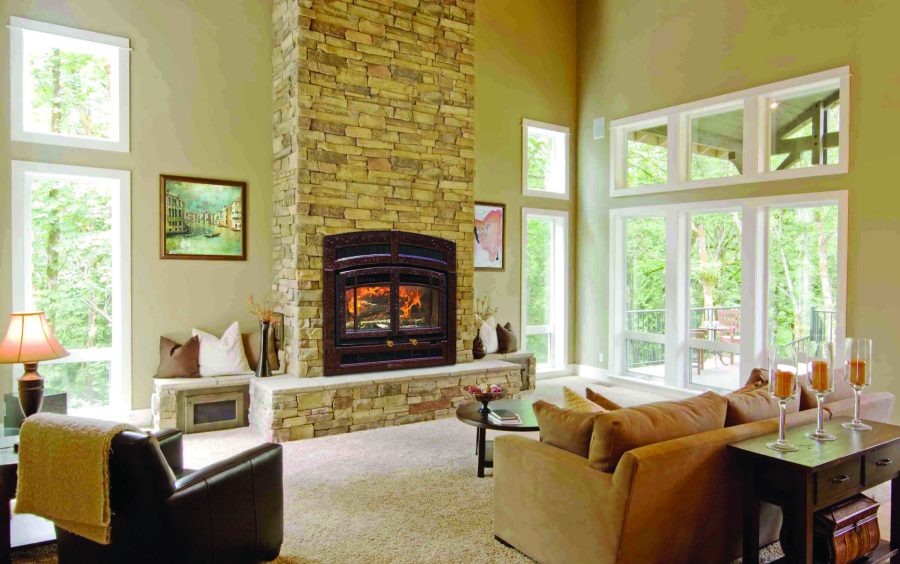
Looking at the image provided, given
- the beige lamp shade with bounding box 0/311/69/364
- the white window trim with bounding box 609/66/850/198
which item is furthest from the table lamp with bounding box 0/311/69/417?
the white window trim with bounding box 609/66/850/198

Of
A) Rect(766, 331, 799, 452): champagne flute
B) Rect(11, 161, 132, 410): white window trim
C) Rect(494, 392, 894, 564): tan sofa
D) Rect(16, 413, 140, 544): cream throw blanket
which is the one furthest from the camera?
Rect(11, 161, 132, 410): white window trim

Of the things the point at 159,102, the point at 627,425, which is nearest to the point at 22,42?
the point at 159,102

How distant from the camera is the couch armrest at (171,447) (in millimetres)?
3078

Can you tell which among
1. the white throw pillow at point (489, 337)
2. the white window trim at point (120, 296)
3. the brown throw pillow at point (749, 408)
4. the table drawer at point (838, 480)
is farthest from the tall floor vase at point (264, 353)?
the table drawer at point (838, 480)

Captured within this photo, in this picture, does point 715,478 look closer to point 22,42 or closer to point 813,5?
point 813,5

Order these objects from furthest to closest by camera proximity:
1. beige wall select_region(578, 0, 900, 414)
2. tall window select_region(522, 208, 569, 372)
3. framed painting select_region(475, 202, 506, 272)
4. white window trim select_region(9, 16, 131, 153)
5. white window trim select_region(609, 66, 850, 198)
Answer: tall window select_region(522, 208, 569, 372) → framed painting select_region(475, 202, 506, 272) → white window trim select_region(609, 66, 850, 198) → beige wall select_region(578, 0, 900, 414) → white window trim select_region(9, 16, 131, 153)

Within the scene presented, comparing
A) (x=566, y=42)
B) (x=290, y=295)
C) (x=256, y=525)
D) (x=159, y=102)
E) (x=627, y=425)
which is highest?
(x=566, y=42)

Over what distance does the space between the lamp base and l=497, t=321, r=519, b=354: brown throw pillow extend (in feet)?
15.3

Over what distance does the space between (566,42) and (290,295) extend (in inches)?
205

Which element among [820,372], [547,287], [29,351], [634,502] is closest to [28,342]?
[29,351]

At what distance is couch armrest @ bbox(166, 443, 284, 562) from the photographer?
2.35 meters

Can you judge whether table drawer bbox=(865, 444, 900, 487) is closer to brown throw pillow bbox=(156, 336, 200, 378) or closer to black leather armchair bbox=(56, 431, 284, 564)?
black leather armchair bbox=(56, 431, 284, 564)

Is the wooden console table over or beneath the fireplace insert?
beneath

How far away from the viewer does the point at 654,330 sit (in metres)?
7.42
